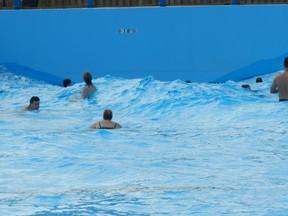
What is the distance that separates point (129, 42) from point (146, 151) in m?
7.87

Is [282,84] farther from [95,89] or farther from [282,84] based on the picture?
[95,89]

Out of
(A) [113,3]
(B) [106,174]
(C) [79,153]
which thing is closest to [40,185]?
(B) [106,174]

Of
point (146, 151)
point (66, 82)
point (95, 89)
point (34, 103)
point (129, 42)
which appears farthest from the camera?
point (129, 42)

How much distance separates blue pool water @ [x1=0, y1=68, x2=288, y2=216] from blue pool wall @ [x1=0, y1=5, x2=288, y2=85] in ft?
2.68

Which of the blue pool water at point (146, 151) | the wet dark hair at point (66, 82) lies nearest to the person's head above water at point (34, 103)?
the blue pool water at point (146, 151)

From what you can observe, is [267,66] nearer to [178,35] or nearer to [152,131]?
[178,35]

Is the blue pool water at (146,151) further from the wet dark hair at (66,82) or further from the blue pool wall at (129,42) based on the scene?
the blue pool wall at (129,42)

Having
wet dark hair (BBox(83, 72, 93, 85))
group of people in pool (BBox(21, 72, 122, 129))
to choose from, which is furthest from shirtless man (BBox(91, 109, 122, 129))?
wet dark hair (BBox(83, 72, 93, 85))

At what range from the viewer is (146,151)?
35.9ft

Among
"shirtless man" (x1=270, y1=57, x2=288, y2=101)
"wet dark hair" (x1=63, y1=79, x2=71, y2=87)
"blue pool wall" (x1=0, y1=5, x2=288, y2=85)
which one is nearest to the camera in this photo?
"shirtless man" (x1=270, y1=57, x2=288, y2=101)

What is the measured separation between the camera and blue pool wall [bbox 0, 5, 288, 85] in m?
18.4

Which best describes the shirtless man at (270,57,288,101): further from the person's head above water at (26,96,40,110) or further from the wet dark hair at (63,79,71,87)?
the wet dark hair at (63,79,71,87)

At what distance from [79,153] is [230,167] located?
2298 mm

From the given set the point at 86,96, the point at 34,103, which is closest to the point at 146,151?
the point at 34,103
